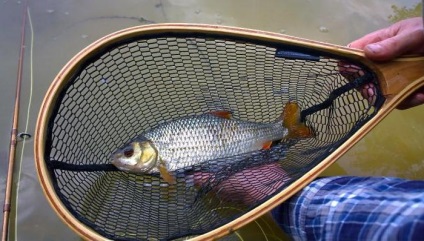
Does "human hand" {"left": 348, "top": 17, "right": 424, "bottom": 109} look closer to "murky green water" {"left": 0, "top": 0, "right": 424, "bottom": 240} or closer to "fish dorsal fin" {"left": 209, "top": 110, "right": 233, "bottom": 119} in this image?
"murky green water" {"left": 0, "top": 0, "right": 424, "bottom": 240}

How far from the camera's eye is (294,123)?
1.69 m

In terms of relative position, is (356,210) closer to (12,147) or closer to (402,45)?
(402,45)

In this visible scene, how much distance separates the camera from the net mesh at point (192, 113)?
Answer: 1421mm

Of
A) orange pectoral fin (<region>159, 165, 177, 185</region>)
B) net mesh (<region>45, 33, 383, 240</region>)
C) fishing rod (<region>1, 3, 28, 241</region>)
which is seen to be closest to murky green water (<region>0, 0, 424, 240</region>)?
fishing rod (<region>1, 3, 28, 241</region>)

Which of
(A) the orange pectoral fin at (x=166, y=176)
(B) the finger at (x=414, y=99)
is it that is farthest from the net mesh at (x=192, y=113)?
(B) the finger at (x=414, y=99)

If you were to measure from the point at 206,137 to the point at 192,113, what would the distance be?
0.48ft

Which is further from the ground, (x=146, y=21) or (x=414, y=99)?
(x=146, y=21)

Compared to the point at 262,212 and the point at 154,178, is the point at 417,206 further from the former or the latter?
the point at 154,178

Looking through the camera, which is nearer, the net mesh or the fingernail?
the fingernail

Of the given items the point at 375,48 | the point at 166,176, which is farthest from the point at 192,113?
the point at 375,48

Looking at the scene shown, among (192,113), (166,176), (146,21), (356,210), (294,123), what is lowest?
(356,210)

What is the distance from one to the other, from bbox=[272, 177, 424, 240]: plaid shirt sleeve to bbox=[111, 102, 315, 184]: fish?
0.37m

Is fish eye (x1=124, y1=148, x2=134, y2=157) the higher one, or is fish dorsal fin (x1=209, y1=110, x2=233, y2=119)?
fish dorsal fin (x1=209, y1=110, x2=233, y2=119)

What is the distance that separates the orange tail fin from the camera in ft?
5.50
